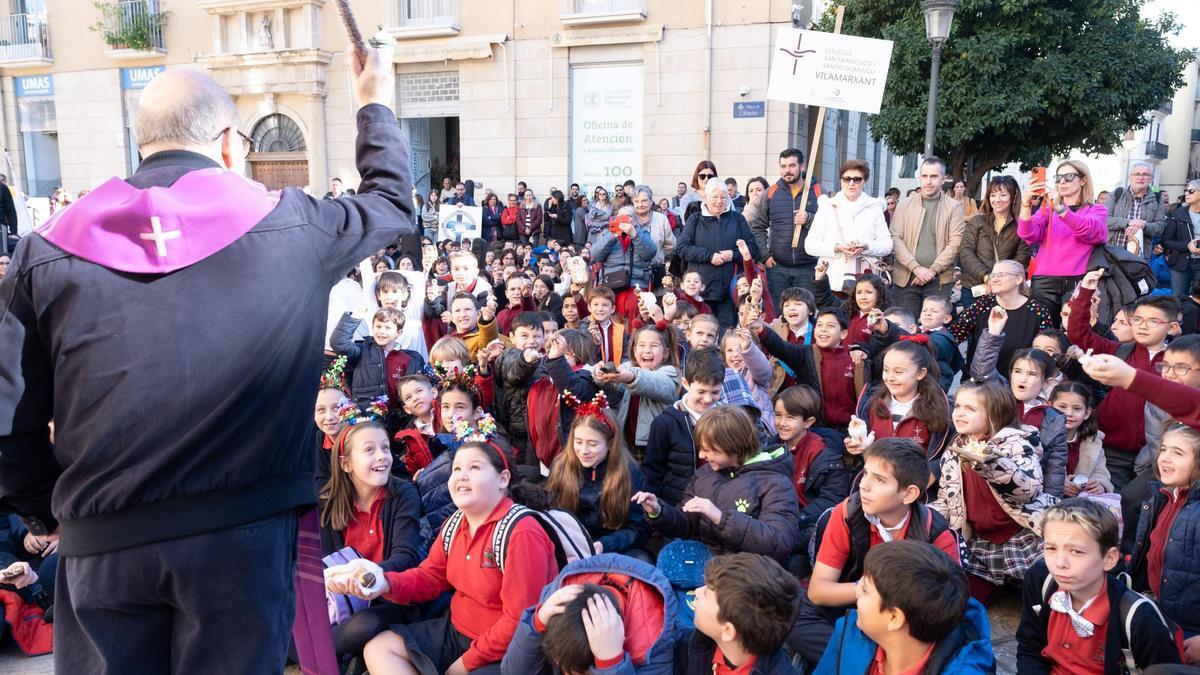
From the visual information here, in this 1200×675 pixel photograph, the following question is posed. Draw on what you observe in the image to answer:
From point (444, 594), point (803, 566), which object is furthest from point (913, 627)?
point (444, 594)

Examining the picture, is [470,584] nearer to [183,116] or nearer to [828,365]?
[183,116]

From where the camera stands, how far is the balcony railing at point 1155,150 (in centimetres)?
4069

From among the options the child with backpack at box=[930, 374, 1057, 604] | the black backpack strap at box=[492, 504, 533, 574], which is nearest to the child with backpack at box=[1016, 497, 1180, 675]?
the child with backpack at box=[930, 374, 1057, 604]

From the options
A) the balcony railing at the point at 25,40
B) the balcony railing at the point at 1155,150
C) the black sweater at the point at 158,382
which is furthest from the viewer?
the balcony railing at the point at 1155,150

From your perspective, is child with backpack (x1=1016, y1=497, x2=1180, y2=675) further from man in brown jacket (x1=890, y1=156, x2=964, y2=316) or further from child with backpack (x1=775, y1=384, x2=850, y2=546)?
man in brown jacket (x1=890, y1=156, x2=964, y2=316)

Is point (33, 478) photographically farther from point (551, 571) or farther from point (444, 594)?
point (444, 594)

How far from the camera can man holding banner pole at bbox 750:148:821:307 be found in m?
6.84

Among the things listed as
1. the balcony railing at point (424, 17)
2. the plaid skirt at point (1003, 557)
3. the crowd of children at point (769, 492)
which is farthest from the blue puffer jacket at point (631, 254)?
the balcony railing at point (424, 17)

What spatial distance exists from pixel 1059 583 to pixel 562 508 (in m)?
1.88

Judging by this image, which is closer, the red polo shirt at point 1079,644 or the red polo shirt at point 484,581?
the red polo shirt at point 1079,644

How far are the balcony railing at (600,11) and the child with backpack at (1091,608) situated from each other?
1400 cm

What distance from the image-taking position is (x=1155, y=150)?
135ft

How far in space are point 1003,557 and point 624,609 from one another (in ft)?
5.99

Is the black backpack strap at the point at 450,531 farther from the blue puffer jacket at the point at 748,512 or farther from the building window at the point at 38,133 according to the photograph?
the building window at the point at 38,133
